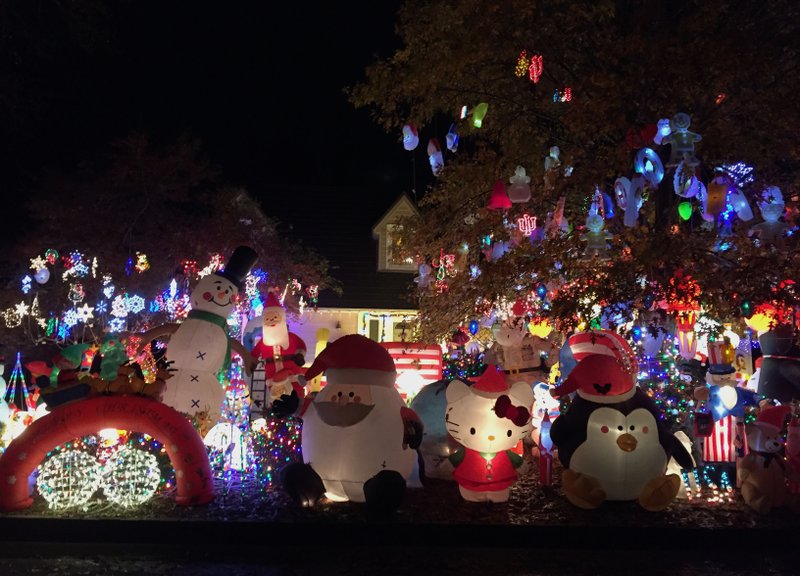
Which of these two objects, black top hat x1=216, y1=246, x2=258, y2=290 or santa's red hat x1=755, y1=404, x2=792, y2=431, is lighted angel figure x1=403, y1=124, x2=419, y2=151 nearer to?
black top hat x1=216, y1=246, x2=258, y2=290

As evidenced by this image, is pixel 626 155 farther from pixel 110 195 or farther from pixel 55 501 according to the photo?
pixel 110 195

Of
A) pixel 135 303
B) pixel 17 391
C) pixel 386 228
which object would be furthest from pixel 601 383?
pixel 386 228

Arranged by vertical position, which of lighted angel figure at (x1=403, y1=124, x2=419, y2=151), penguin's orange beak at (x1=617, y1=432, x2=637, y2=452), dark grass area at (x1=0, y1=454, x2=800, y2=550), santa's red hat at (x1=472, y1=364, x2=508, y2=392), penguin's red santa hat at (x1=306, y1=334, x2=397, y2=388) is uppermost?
lighted angel figure at (x1=403, y1=124, x2=419, y2=151)

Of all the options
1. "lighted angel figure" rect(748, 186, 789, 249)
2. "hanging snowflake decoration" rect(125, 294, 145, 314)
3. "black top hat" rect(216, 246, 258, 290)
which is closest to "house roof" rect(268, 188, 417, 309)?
"hanging snowflake decoration" rect(125, 294, 145, 314)

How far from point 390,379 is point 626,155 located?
421cm

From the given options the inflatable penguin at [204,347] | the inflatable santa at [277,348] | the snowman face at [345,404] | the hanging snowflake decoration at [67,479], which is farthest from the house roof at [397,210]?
the hanging snowflake decoration at [67,479]

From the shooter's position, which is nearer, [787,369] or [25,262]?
[787,369]

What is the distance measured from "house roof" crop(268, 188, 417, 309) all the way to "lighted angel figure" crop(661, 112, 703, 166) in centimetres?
1459

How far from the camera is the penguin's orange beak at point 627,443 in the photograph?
6.94 metres

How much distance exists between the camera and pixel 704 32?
8.19 meters

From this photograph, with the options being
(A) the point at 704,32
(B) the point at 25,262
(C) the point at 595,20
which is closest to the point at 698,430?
(A) the point at 704,32

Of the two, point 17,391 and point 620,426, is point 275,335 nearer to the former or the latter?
point 17,391

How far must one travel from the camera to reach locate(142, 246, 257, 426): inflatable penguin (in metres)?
8.92

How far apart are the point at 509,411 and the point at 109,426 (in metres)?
4.10
